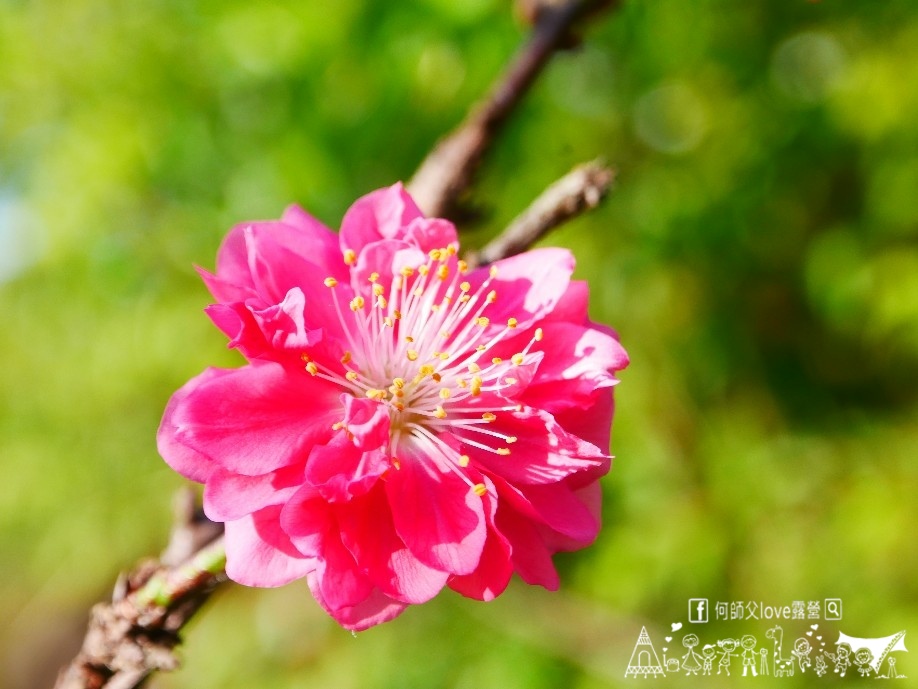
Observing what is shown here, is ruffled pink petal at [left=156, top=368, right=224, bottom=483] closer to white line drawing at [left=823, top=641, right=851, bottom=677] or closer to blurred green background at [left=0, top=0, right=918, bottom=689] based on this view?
blurred green background at [left=0, top=0, right=918, bottom=689]

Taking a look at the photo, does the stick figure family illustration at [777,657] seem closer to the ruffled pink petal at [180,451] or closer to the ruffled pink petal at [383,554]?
the ruffled pink petal at [383,554]

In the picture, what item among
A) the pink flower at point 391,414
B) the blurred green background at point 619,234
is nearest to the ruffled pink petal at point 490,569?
the pink flower at point 391,414

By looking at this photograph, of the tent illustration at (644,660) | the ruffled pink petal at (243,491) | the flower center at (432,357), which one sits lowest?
the ruffled pink petal at (243,491)

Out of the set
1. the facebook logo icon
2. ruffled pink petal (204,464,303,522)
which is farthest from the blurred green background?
ruffled pink petal (204,464,303,522)

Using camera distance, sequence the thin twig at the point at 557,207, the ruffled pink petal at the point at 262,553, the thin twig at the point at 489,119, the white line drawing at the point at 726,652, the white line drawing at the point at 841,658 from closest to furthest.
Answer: the ruffled pink petal at the point at 262,553, the thin twig at the point at 557,207, the thin twig at the point at 489,119, the white line drawing at the point at 841,658, the white line drawing at the point at 726,652

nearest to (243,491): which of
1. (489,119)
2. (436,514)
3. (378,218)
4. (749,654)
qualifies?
(436,514)

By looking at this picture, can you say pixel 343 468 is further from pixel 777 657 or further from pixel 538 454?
pixel 777 657
